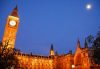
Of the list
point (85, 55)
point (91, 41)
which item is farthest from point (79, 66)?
point (91, 41)

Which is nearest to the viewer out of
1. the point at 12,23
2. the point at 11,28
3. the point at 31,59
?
the point at 12,23

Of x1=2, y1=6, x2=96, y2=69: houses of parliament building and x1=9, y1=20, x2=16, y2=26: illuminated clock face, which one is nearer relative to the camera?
x1=2, y1=6, x2=96, y2=69: houses of parliament building

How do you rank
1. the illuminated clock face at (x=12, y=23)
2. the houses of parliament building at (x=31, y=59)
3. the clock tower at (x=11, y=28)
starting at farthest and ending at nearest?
1. the illuminated clock face at (x=12, y=23)
2. the clock tower at (x=11, y=28)
3. the houses of parliament building at (x=31, y=59)

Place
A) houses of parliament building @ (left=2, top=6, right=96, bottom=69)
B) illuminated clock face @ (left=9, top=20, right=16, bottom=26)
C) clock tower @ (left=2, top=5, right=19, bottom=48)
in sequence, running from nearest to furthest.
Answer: houses of parliament building @ (left=2, top=6, right=96, bottom=69) → clock tower @ (left=2, top=5, right=19, bottom=48) → illuminated clock face @ (left=9, top=20, right=16, bottom=26)

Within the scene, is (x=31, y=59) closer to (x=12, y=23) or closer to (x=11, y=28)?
(x=11, y=28)

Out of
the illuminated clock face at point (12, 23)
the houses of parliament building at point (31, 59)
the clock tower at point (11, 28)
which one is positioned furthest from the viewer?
the illuminated clock face at point (12, 23)

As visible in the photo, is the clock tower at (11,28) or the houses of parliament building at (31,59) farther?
the clock tower at (11,28)

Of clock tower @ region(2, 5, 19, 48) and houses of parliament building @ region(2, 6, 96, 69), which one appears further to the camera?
clock tower @ region(2, 5, 19, 48)

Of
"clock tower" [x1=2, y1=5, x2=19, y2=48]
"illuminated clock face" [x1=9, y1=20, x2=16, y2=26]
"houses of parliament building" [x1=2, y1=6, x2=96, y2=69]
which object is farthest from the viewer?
"illuminated clock face" [x1=9, y1=20, x2=16, y2=26]

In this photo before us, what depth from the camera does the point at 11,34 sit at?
7931 centimetres

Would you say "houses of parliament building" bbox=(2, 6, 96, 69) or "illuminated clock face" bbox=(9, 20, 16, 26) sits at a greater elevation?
"illuminated clock face" bbox=(9, 20, 16, 26)

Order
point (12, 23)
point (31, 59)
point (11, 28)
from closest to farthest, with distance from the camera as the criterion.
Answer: point (12, 23) < point (11, 28) < point (31, 59)

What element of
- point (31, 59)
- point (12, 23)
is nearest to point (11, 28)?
point (12, 23)

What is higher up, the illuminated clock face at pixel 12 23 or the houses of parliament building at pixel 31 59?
the illuminated clock face at pixel 12 23
